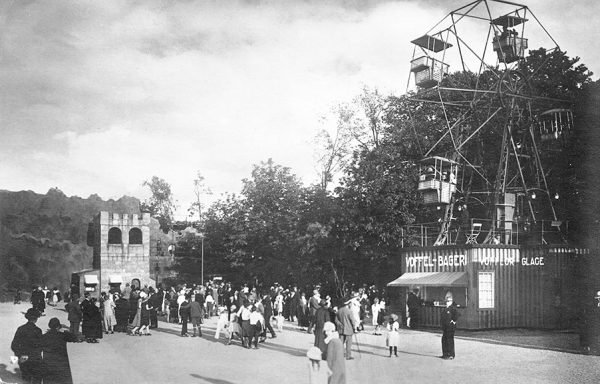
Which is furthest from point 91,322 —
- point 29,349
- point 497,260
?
point 497,260

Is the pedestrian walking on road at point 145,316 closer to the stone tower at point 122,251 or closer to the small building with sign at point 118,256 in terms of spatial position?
the small building with sign at point 118,256

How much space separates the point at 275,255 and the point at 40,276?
128 feet

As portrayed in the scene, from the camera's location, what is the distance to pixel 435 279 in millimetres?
27484

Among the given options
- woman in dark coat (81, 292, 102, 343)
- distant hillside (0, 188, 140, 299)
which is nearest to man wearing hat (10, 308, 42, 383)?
woman in dark coat (81, 292, 102, 343)

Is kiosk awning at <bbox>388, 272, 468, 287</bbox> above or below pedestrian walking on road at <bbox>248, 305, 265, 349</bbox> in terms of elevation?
above

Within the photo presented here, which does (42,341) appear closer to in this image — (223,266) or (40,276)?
(223,266)

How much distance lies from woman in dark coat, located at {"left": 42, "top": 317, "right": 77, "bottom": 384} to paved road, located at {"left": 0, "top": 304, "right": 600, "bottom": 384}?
7.82 ft

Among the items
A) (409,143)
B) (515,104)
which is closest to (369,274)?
(409,143)

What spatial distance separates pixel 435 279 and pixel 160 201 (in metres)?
75.8

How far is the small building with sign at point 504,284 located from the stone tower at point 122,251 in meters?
38.0

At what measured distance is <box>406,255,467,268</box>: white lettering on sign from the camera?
89.1 feet

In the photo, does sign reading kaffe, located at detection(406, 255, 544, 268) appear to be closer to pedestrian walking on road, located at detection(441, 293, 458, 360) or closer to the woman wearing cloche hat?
pedestrian walking on road, located at detection(441, 293, 458, 360)

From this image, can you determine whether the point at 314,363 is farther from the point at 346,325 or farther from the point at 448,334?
the point at 448,334

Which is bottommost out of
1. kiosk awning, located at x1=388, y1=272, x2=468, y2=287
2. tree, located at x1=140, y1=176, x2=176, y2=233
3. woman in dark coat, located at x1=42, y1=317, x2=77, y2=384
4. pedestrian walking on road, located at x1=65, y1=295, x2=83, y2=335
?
pedestrian walking on road, located at x1=65, y1=295, x2=83, y2=335
